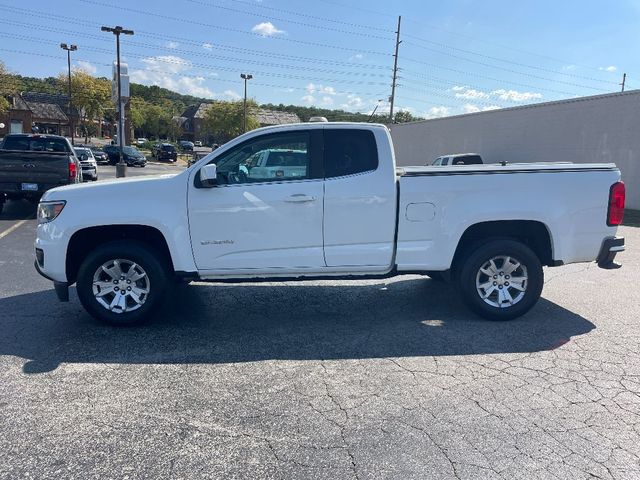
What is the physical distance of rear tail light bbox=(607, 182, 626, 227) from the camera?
5.15 m

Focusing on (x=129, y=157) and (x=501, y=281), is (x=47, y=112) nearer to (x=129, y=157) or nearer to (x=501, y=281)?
(x=129, y=157)

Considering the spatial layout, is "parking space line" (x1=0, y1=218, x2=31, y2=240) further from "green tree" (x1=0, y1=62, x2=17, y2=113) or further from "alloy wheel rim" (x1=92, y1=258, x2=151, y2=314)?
"green tree" (x1=0, y1=62, x2=17, y2=113)

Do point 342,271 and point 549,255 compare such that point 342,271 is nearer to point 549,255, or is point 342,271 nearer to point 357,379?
point 357,379

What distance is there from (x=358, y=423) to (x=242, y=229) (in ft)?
7.75

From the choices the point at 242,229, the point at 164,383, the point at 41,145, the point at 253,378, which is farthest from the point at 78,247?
the point at 41,145

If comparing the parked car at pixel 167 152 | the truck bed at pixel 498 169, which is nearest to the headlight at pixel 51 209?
the truck bed at pixel 498 169

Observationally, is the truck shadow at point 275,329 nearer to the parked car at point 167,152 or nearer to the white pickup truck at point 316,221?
the white pickup truck at point 316,221

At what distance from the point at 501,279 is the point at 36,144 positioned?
39.0 ft

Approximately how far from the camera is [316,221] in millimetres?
4973

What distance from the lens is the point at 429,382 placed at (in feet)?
12.7

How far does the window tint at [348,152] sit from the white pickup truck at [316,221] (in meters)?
0.01

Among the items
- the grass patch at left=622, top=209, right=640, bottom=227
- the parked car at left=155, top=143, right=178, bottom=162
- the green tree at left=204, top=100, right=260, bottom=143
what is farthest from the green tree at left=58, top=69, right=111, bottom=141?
the grass patch at left=622, top=209, right=640, bottom=227

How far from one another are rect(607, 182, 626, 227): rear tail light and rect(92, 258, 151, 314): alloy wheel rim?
483 cm

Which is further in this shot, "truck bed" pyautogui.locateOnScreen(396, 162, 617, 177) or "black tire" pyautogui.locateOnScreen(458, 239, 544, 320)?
"black tire" pyautogui.locateOnScreen(458, 239, 544, 320)
